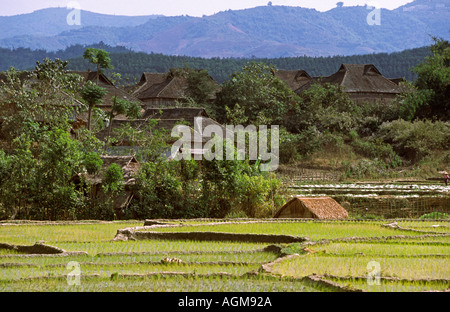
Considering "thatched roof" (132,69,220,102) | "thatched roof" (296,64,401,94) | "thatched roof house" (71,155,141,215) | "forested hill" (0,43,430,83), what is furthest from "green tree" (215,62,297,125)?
"forested hill" (0,43,430,83)

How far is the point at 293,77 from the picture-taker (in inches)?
2140

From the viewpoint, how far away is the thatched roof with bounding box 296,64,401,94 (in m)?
46.9

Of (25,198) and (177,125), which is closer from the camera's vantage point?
(25,198)

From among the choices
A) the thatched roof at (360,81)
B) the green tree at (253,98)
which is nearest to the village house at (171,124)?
the green tree at (253,98)

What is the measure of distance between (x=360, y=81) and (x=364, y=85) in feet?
1.97

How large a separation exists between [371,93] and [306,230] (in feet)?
113

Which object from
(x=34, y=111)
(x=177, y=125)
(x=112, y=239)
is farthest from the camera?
(x=177, y=125)

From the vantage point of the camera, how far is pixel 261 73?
148 feet

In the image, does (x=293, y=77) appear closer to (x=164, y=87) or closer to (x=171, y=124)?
(x=164, y=87)

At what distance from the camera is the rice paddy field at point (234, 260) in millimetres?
7590

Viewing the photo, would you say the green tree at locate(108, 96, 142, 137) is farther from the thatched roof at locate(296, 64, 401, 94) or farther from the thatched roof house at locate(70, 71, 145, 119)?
the thatched roof at locate(296, 64, 401, 94)

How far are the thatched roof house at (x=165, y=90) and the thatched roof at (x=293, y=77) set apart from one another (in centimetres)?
600
